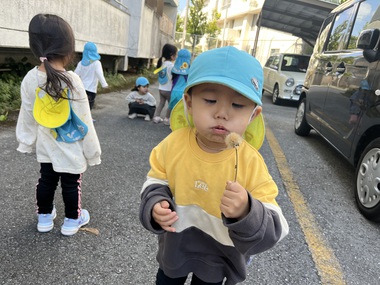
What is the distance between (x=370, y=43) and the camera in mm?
3252

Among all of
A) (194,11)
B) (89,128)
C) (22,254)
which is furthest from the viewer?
(194,11)

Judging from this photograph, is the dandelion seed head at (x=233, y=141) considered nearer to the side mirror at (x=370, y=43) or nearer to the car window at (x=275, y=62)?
the side mirror at (x=370, y=43)

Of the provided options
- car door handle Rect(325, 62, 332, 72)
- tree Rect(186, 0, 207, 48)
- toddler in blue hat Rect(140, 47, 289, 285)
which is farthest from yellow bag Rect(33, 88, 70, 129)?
tree Rect(186, 0, 207, 48)

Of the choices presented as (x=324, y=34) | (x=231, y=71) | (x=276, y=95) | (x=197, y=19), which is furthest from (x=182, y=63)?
(x=197, y=19)

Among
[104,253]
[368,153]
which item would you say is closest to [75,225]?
[104,253]

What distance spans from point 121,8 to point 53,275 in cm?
983

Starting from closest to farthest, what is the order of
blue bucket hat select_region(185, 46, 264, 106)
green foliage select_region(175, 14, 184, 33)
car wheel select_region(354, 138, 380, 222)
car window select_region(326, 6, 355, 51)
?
1. blue bucket hat select_region(185, 46, 264, 106)
2. car wheel select_region(354, 138, 380, 222)
3. car window select_region(326, 6, 355, 51)
4. green foliage select_region(175, 14, 184, 33)

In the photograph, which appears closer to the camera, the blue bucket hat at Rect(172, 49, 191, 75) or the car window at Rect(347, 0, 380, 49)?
the car window at Rect(347, 0, 380, 49)

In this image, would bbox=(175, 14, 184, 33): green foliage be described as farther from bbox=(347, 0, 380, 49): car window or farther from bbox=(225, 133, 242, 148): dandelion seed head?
bbox=(225, 133, 242, 148): dandelion seed head

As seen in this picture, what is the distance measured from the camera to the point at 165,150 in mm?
1270

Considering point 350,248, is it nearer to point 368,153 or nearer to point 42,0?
point 368,153

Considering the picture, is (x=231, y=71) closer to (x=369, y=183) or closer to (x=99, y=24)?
(x=369, y=183)

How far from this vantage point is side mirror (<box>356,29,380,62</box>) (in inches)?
127

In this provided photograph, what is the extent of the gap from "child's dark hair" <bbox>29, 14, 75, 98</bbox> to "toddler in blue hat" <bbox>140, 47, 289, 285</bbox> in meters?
1.02
